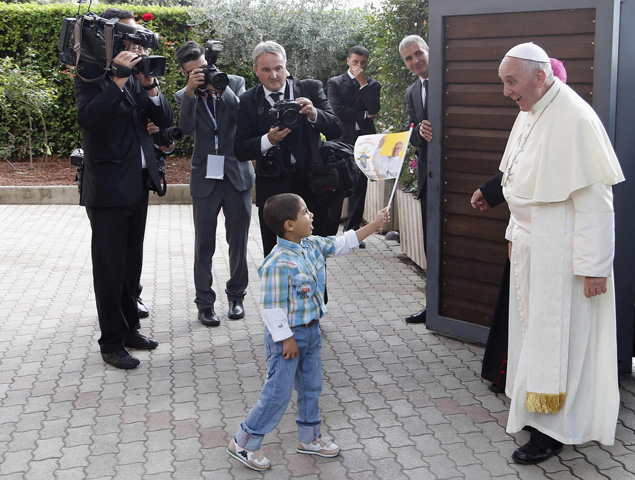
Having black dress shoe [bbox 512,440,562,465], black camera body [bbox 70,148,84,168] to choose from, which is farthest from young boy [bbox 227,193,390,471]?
black camera body [bbox 70,148,84,168]

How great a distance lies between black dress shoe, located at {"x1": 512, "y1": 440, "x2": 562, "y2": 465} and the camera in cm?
390

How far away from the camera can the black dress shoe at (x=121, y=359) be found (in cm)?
524

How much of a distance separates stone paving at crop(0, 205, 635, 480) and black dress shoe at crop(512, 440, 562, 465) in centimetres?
4

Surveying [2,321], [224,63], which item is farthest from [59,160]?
[2,321]

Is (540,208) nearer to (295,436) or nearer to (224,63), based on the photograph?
(295,436)

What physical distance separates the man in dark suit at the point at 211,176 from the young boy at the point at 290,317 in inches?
88.4

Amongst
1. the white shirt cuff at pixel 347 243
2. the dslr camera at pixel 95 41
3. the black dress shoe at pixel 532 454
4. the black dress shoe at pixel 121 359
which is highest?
the dslr camera at pixel 95 41

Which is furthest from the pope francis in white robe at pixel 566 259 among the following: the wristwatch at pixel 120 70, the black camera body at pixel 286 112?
the wristwatch at pixel 120 70

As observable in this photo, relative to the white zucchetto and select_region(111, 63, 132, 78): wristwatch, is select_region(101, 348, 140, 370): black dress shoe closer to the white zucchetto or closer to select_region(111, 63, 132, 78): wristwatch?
select_region(111, 63, 132, 78): wristwatch

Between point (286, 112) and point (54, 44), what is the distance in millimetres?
9736

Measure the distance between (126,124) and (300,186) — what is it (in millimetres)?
1267

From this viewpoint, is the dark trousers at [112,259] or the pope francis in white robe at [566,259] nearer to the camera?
the pope francis in white robe at [566,259]

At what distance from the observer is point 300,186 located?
5609 mm

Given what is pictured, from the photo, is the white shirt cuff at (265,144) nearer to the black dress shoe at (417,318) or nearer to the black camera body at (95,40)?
the black camera body at (95,40)
